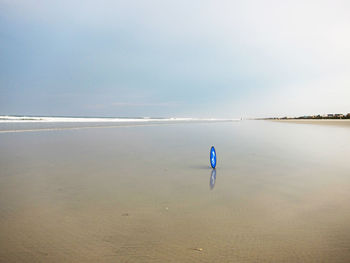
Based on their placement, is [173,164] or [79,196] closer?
[79,196]

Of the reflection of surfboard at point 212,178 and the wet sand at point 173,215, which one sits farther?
the reflection of surfboard at point 212,178

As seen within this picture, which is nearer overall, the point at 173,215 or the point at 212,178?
the point at 173,215

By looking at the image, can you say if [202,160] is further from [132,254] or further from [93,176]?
[132,254]

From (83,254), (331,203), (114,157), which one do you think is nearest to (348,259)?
(331,203)

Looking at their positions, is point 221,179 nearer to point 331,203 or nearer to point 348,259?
point 331,203

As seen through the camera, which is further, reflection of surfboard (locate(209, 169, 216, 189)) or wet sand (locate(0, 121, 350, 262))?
reflection of surfboard (locate(209, 169, 216, 189))

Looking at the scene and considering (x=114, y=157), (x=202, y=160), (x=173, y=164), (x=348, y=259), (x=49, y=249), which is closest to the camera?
(x=348, y=259)

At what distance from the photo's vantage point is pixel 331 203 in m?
3.02

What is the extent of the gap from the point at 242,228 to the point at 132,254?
1078 mm

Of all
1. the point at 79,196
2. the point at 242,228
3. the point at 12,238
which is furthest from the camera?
the point at 79,196

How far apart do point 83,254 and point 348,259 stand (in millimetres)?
2060

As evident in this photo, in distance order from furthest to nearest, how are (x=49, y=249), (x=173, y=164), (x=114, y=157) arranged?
(x=114, y=157) → (x=173, y=164) → (x=49, y=249)

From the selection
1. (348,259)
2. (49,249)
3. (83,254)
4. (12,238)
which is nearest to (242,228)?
(348,259)

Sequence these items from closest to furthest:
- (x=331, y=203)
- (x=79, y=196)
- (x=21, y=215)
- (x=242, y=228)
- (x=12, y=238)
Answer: (x=12, y=238)
(x=242, y=228)
(x=21, y=215)
(x=331, y=203)
(x=79, y=196)
